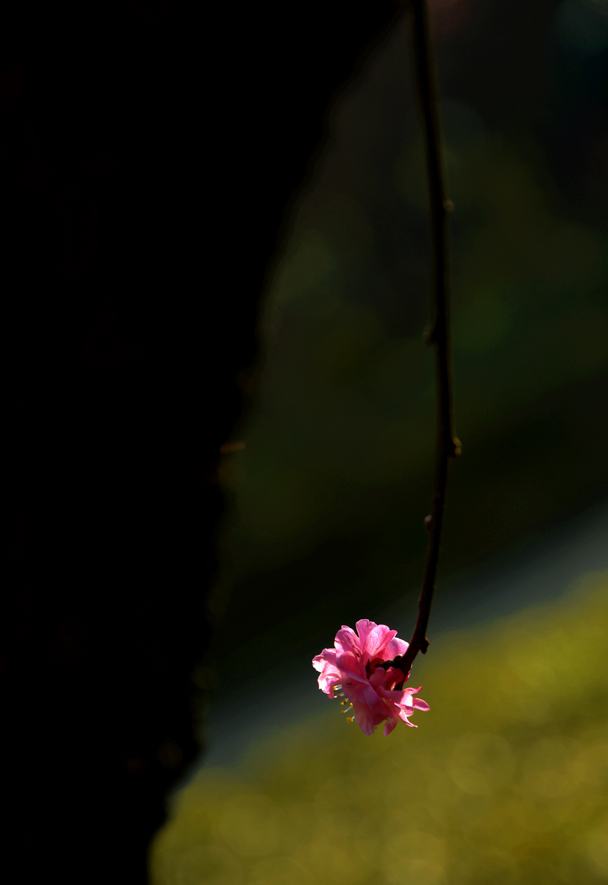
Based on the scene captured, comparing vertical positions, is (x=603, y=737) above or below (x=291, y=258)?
below

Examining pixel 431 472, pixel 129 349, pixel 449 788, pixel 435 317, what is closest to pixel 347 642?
pixel 435 317

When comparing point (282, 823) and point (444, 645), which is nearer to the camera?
point (282, 823)

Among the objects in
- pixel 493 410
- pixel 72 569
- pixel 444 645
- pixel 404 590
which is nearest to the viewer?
pixel 72 569

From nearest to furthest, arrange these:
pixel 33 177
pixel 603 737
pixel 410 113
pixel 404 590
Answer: pixel 33 177 < pixel 603 737 < pixel 404 590 < pixel 410 113

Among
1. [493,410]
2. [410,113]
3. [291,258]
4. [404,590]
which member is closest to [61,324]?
[404,590]

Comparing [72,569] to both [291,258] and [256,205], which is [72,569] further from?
[291,258]

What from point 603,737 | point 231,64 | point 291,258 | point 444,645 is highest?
point 291,258
